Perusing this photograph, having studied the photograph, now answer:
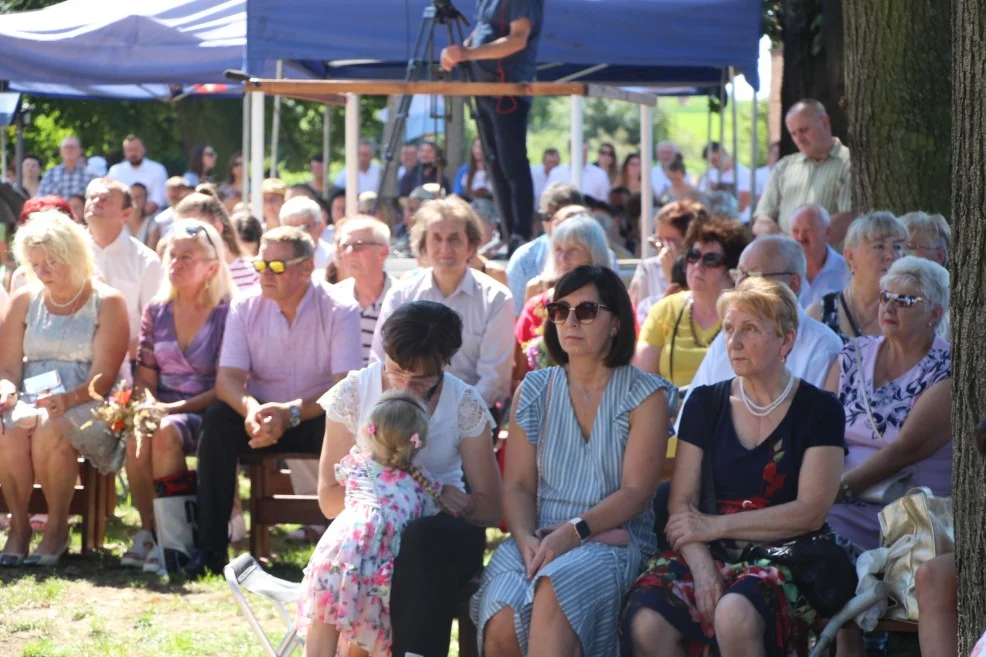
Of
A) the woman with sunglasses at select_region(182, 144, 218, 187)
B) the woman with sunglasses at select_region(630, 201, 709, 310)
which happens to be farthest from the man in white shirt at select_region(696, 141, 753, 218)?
the woman with sunglasses at select_region(182, 144, 218, 187)

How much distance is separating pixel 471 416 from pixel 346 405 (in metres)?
0.42

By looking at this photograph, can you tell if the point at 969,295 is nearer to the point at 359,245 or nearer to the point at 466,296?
the point at 466,296

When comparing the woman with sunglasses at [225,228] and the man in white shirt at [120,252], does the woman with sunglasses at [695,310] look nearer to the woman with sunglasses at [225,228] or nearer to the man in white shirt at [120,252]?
the woman with sunglasses at [225,228]

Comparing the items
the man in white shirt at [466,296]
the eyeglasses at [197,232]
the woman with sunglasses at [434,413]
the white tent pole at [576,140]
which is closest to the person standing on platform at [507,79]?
the white tent pole at [576,140]

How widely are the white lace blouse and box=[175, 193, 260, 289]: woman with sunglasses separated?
10.2 feet

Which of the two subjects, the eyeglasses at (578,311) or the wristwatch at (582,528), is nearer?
the wristwatch at (582,528)

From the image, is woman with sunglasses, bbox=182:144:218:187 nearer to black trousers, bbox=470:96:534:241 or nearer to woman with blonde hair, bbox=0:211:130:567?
black trousers, bbox=470:96:534:241

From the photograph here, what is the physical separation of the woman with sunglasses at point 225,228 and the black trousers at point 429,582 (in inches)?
144

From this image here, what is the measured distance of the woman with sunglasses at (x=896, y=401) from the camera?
4680 mm

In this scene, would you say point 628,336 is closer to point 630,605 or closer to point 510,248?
point 630,605

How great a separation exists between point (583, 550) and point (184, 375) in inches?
116

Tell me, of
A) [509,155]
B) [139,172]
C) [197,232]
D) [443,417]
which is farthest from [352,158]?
[139,172]

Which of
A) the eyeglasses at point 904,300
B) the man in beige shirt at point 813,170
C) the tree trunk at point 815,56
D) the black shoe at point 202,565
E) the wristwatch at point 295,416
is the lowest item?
the black shoe at point 202,565

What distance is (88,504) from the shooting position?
6.68 m
